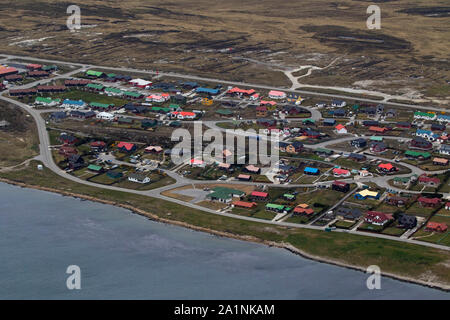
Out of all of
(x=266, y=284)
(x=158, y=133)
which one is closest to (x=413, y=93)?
(x=158, y=133)

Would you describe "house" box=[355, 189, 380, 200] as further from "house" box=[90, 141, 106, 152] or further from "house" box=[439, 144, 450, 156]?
"house" box=[90, 141, 106, 152]

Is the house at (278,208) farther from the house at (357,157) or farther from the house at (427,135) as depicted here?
the house at (427,135)

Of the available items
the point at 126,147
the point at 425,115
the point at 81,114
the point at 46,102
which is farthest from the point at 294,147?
the point at 46,102

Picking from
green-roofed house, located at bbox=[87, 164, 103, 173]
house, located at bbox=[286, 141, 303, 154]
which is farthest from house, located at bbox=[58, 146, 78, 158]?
house, located at bbox=[286, 141, 303, 154]

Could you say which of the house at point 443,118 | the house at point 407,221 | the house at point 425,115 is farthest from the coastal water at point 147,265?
the house at point 425,115

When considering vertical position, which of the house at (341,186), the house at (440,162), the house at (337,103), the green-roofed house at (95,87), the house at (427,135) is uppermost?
the green-roofed house at (95,87)

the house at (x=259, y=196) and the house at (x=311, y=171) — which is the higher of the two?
the house at (x=311, y=171)
